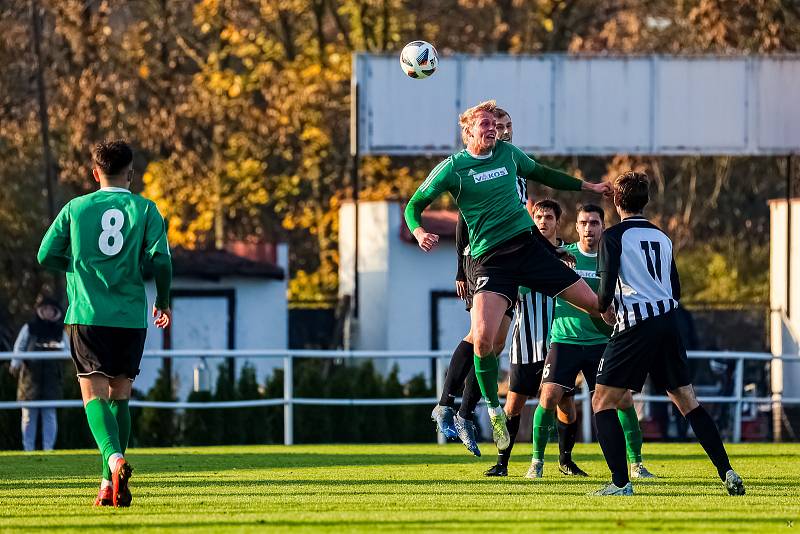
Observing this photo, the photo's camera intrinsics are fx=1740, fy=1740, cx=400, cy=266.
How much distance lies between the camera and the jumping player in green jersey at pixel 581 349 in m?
12.2

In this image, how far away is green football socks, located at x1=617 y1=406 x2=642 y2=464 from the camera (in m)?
12.1

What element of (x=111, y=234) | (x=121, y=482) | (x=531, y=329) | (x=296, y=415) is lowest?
(x=296, y=415)

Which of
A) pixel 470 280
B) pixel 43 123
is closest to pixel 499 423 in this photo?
pixel 470 280

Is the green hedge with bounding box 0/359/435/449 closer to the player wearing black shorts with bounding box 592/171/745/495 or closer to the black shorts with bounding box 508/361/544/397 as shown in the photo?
the black shorts with bounding box 508/361/544/397

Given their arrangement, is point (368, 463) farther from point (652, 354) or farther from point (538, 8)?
point (538, 8)

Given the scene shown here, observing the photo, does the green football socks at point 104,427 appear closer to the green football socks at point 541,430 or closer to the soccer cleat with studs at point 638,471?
the green football socks at point 541,430

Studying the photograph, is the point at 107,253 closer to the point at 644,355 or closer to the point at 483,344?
the point at 483,344

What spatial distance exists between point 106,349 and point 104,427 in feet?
1.41

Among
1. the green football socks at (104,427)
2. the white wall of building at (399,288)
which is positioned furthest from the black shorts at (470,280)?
the white wall of building at (399,288)

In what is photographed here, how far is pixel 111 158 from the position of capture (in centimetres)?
970

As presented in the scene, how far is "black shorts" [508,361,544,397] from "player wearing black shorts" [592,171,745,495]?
217 centimetres

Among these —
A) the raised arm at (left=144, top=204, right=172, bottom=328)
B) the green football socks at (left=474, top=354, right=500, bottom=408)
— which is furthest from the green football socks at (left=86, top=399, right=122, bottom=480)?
the green football socks at (left=474, top=354, right=500, bottom=408)

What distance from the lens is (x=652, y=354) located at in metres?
9.98

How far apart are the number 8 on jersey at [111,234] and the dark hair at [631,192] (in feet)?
9.32
